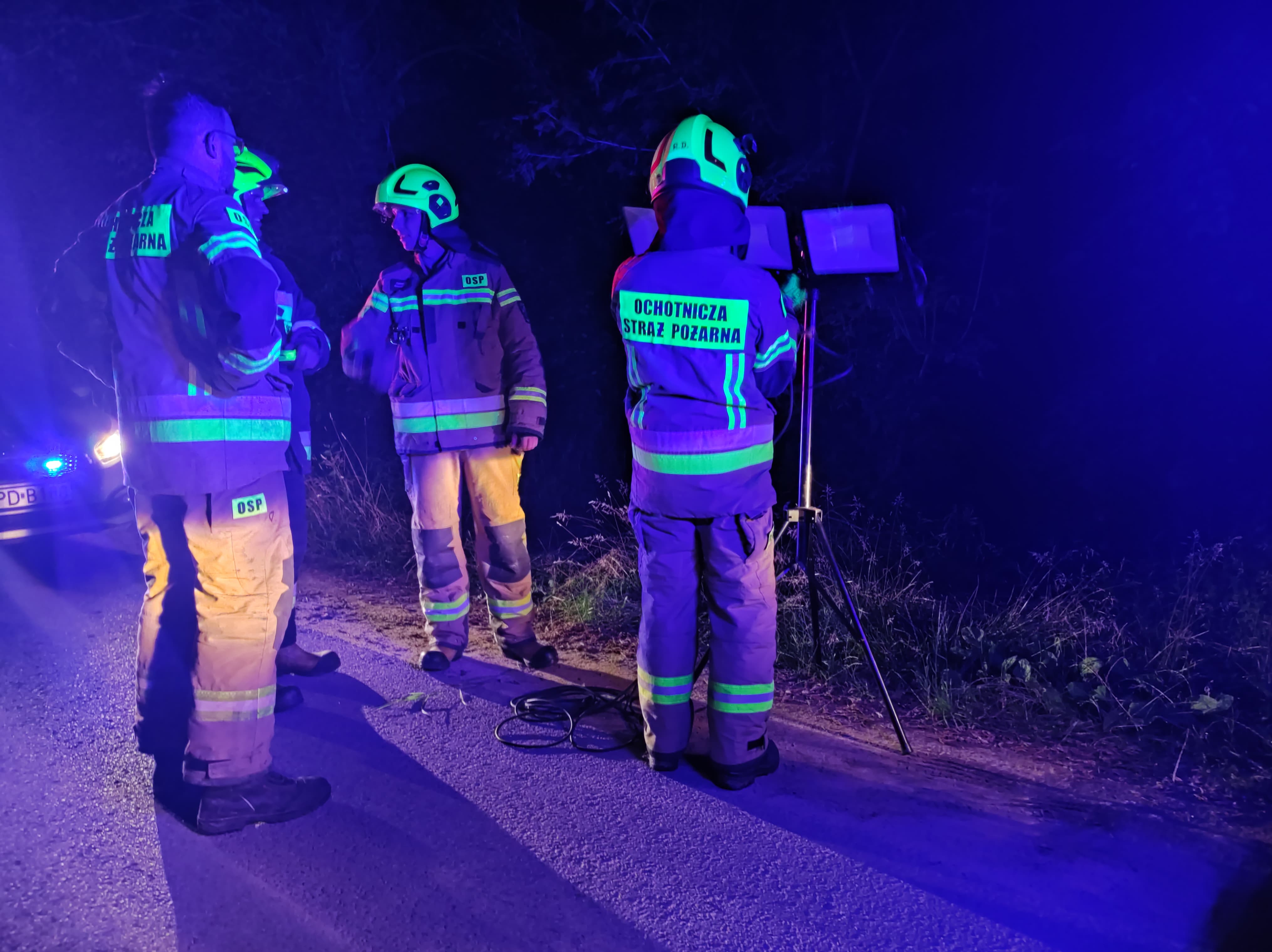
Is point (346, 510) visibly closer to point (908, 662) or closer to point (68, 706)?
point (68, 706)

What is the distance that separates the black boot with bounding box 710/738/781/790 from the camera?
298 centimetres

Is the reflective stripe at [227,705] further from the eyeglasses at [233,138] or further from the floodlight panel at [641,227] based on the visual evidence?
the floodlight panel at [641,227]

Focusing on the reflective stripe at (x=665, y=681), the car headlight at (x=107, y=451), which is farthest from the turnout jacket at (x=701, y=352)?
the car headlight at (x=107, y=451)

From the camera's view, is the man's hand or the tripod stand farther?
the man's hand

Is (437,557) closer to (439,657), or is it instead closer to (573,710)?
(439,657)

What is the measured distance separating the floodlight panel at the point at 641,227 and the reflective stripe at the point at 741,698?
181 centimetres

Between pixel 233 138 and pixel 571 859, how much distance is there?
285 centimetres

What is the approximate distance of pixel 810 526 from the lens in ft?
11.6

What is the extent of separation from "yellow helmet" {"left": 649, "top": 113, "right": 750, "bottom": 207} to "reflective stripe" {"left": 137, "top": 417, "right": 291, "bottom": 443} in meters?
1.70

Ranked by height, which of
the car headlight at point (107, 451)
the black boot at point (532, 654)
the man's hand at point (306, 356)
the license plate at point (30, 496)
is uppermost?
the man's hand at point (306, 356)

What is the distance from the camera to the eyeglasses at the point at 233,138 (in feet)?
9.36

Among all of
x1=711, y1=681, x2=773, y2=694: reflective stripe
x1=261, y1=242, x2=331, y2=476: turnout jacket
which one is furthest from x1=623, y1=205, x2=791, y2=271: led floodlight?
x1=711, y1=681, x2=773, y2=694: reflective stripe

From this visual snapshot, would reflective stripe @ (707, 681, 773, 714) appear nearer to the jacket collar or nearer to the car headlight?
the jacket collar

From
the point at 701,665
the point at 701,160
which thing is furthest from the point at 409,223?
the point at 701,665
